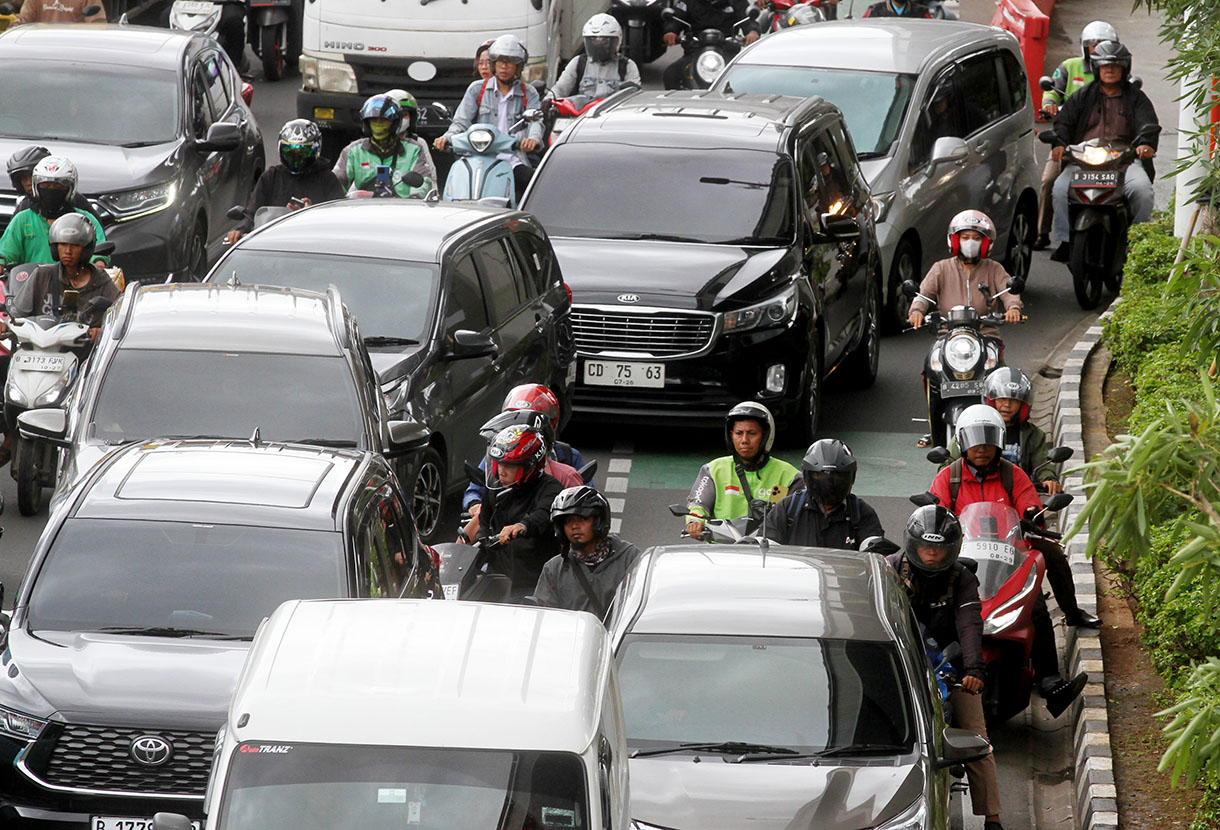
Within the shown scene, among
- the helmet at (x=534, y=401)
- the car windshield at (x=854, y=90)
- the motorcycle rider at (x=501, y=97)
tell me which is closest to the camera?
the helmet at (x=534, y=401)

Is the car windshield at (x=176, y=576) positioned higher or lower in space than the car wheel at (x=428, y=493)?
higher

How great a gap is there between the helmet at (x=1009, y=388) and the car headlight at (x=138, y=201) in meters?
7.41

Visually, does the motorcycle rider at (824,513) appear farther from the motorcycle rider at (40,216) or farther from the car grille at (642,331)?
the motorcycle rider at (40,216)

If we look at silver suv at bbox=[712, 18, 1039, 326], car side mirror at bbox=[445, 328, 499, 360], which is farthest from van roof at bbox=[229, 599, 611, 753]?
silver suv at bbox=[712, 18, 1039, 326]

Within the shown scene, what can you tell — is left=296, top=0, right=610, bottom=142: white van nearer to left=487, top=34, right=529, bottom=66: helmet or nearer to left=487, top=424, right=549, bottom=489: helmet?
left=487, top=34, right=529, bottom=66: helmet

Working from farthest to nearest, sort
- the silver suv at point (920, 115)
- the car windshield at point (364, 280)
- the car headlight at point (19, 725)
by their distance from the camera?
the silver suv at point (920, 115) < the car windshield at point (364, 280) < the car headlight at point (19, 725)

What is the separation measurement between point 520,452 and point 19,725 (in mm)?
3123

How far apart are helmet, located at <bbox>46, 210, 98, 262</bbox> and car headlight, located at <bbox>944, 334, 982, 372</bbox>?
539cm

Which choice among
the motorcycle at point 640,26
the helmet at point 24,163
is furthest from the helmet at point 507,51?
the motorcycle at point 640,26

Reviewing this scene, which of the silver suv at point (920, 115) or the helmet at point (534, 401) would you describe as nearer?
the helmet at point (534, 401)

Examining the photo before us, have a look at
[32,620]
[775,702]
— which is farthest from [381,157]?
[775,702]

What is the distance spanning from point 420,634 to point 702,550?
248cm

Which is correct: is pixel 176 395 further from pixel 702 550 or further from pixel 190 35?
pixel 190 35

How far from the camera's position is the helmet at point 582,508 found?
9.12 m
